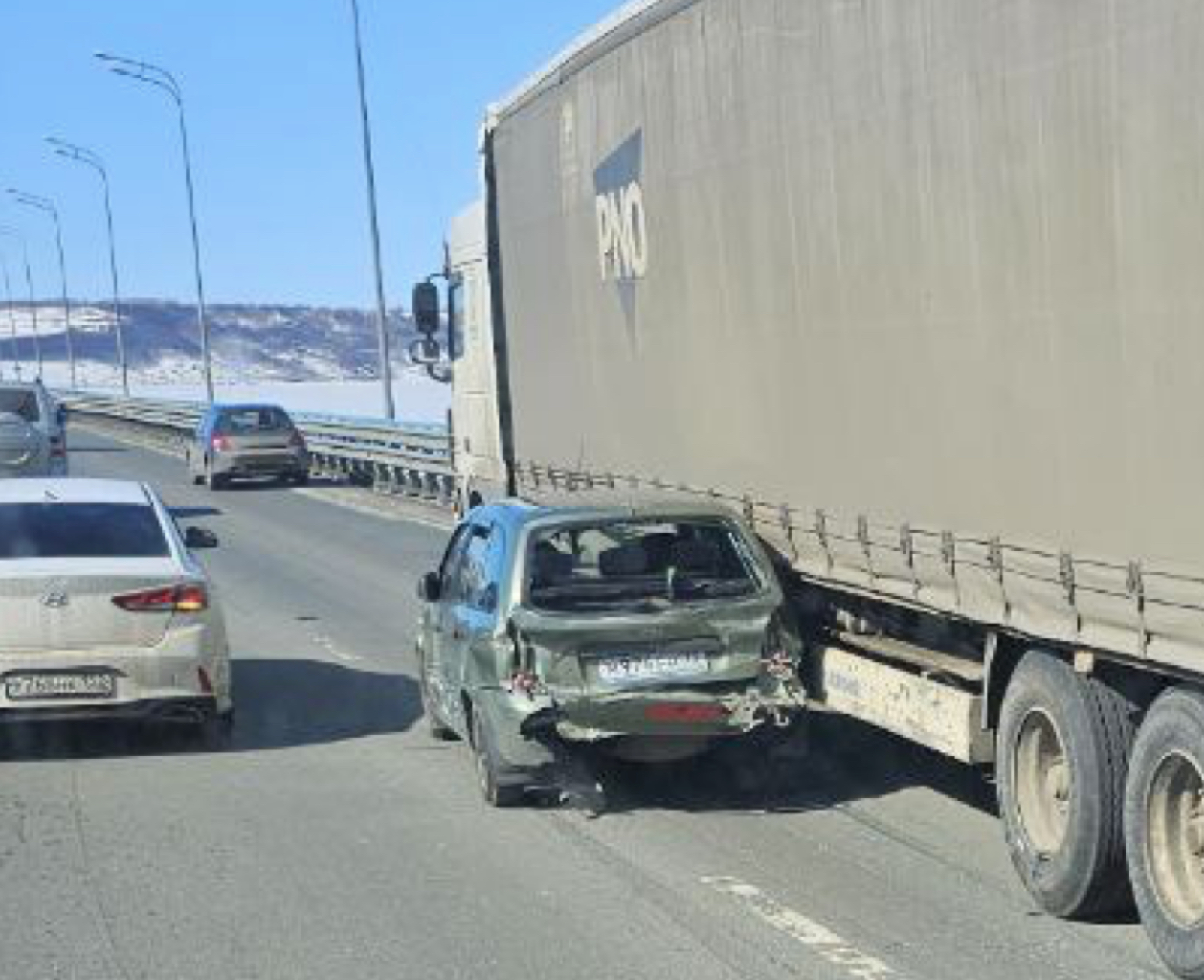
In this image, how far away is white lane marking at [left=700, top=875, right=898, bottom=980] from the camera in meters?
5.95

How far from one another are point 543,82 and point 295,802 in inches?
209

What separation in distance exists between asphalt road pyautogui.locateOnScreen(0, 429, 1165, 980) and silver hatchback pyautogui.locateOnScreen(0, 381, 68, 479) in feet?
48.7

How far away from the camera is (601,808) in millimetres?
8609

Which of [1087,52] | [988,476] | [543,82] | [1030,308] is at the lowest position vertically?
[988,476]

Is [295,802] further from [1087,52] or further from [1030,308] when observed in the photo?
[1087,52]

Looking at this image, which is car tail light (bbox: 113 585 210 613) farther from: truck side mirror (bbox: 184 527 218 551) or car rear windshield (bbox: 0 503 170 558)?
truck side mirror (bbox: 184 527 218 551)

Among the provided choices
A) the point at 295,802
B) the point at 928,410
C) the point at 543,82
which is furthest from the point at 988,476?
the point at 543,82

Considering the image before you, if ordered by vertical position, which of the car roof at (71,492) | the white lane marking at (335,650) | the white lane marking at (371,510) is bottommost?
the white lane marking at (371,510)

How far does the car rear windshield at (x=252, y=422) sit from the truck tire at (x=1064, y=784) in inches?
1179

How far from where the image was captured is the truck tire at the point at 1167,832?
5793 millimetres

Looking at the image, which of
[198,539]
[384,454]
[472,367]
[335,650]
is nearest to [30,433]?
[384,454]

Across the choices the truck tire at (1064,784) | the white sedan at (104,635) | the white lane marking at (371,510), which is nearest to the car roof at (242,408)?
the white lane marking at (371,510)

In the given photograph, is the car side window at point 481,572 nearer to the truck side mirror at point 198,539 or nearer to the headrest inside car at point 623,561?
the headrest inside car at point 623,561

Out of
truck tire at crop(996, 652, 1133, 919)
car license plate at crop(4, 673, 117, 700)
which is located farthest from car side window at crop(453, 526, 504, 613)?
truck tire at crop(996, 652, 1133, 919)
